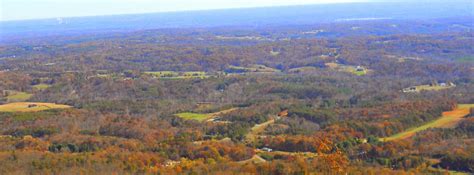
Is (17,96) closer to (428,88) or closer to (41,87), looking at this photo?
(41,87)

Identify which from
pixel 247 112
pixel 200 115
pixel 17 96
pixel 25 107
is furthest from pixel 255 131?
pixel 17 96

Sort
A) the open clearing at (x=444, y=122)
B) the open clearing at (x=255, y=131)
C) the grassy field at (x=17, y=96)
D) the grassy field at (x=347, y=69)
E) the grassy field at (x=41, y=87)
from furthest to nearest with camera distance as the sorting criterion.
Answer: the grassy field at (x=347, y=69), the grassy field at (x=41, y=87), the grassy field at (x=17, y=96), the open clearing at (x=255, y=131), the open clearing at (x=444, y=122)

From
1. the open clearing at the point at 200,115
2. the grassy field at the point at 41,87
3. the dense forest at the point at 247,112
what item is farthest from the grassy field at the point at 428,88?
the grassy field at the point at 41,87

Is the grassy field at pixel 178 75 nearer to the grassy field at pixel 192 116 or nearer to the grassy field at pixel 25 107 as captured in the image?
the grassy field at pixel 25 107

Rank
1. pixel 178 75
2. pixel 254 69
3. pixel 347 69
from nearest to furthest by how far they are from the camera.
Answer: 1. pixel 347 69
2. pixel 178 75
3. pixel 254 69

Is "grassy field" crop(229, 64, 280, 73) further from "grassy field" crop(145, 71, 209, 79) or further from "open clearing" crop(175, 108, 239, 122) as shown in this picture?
"open clearing" crop(175, 108, 239, 122)

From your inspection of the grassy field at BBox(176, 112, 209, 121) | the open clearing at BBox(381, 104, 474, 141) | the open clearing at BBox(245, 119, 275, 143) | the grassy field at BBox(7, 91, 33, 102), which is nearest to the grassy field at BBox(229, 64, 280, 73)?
the grassy field at BBox(7, 91, 33, 102)

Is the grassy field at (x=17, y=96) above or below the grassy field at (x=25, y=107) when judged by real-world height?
below
